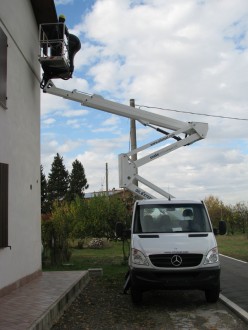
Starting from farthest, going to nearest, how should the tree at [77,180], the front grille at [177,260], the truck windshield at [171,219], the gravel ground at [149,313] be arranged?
the tree at [77,180] → the truck windshield at [171,219] → the front grille at [177,260] → the gravel ground at [149,313]

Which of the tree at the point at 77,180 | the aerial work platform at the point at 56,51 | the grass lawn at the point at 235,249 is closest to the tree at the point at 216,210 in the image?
the grass lawn at the point at 235,249

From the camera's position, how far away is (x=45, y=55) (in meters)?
13.8

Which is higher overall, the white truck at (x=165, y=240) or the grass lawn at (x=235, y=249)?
the white truck at (x=165, y=240)

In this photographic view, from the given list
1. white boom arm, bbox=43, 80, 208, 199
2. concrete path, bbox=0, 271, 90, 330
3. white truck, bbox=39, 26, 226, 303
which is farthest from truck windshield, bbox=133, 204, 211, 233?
white boom arm, bbox=43, 80, 208, 199

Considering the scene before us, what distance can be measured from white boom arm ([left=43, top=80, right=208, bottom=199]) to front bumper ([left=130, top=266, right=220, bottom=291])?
4.31 meters

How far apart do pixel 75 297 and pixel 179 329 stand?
12.0 feet

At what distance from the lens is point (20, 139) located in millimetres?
11023

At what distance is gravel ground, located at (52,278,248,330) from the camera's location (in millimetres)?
Result: 7879

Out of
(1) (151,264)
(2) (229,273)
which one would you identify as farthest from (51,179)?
(1) (151,264)

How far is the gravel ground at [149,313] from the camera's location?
7.88 metres

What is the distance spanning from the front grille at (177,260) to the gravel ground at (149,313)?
90 centimetres

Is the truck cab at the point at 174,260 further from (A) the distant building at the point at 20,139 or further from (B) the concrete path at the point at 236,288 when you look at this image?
(A) the distant building at the point at 20,139

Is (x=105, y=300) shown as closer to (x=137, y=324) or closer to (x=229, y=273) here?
(x=137, y=324)

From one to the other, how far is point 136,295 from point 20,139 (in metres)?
4.51
